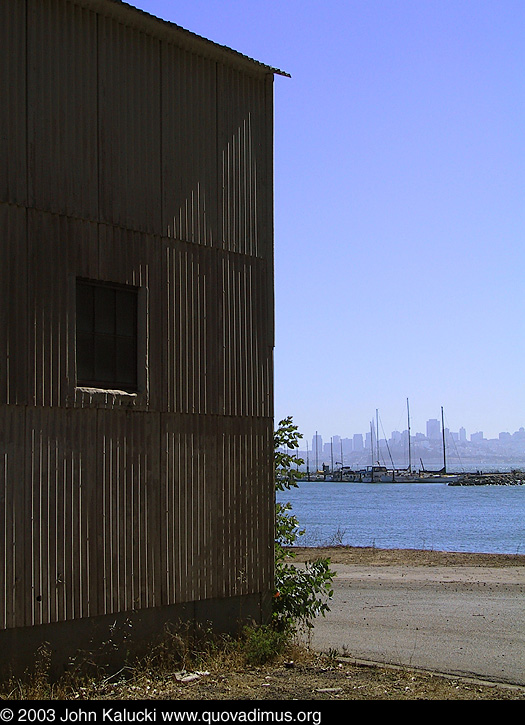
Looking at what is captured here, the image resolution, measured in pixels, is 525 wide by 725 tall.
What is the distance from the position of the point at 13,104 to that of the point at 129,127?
5.00 feet

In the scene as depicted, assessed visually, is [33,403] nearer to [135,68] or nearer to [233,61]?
[135,68]

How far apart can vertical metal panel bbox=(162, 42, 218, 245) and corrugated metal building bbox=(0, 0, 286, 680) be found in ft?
0.08

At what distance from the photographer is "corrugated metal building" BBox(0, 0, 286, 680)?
29.9ft

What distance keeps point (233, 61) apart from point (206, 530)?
Result: 5945mm

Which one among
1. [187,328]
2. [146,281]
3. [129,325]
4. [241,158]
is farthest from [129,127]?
[187,328]

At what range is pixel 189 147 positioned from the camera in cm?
1105

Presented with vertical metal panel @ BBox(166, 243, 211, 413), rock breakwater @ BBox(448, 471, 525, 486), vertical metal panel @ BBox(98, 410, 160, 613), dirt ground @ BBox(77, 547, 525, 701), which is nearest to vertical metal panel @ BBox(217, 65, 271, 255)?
vertical metal panel @ BBox(166, 243, 211, 413)

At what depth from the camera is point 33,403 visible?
9102 millimetres

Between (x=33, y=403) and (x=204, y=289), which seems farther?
(x=204, y=289)

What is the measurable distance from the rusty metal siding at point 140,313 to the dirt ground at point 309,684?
0.88m

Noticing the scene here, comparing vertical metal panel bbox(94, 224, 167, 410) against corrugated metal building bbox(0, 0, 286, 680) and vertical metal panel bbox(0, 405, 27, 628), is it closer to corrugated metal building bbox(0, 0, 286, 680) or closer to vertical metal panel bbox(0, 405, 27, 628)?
corrugated metal building bbox(0, 0, 286, 680)

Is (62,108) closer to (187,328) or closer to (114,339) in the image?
(114,339)

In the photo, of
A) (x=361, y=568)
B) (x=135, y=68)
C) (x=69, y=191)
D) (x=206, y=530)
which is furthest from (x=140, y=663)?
(x=361, y=568)
